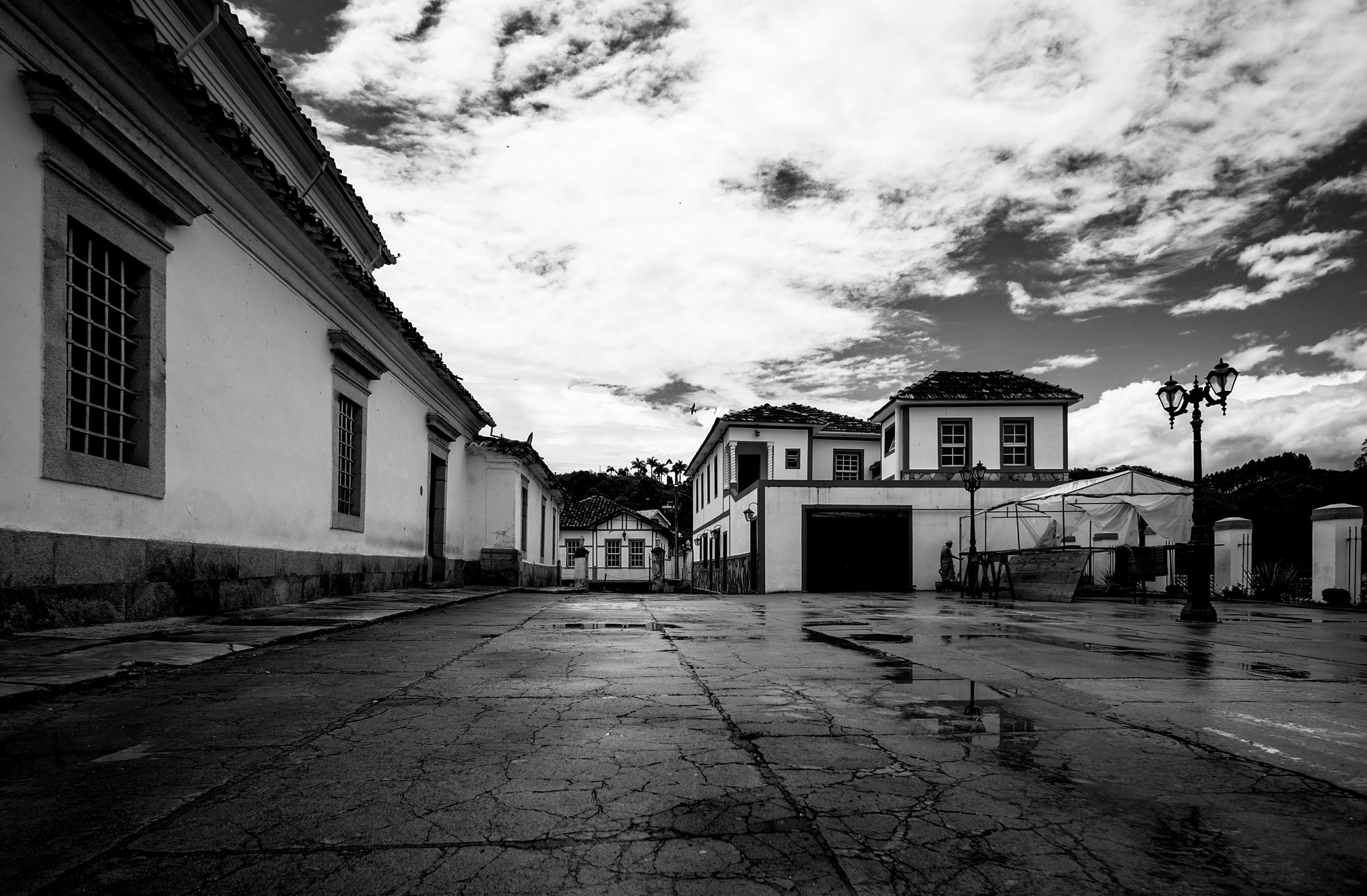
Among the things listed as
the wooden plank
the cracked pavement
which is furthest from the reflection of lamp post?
the cracked pavement

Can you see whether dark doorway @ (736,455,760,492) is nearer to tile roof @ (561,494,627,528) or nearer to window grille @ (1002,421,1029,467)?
window grille @ (1002,421,1029,467)

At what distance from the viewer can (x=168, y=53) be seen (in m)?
6.62

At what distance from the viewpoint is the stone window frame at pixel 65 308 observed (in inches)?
234

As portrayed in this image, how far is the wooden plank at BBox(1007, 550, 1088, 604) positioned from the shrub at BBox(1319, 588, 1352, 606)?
164 inches

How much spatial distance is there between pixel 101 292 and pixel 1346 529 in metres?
19.4

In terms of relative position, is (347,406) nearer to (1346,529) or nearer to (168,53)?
(168,53)

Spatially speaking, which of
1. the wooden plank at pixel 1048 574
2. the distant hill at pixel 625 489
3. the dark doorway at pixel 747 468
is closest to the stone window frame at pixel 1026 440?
the dark doorway at pixel 747 468

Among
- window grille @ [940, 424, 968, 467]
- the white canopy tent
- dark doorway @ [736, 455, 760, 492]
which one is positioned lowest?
the white canopy tent

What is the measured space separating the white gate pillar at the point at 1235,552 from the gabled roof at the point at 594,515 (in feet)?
118

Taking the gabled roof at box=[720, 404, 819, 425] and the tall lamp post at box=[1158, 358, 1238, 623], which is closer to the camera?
the tall lamp post at box=[1158, 358, 1238, 623]

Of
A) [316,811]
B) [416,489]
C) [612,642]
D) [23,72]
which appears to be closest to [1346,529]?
[612,642]

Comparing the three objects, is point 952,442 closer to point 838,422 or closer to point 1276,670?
point 838,422

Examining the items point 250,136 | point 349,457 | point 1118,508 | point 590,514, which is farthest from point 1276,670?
point 590,514

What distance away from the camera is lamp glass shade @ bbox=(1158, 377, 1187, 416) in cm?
1162
